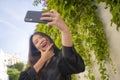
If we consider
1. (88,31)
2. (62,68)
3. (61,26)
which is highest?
(61,26)

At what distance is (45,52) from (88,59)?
5.85 feet

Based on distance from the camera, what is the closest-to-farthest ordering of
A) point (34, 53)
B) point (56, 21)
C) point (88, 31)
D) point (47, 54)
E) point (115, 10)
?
1. point (56, 21)
2. point (47, 54)
3. point (34, 53)
4. point (115, 10)
5. point (88, 31)

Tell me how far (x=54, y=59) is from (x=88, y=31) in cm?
163

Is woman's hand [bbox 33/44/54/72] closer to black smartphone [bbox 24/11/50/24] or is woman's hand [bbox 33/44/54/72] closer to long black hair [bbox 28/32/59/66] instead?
long black hair [bbox 28/32/59/66]

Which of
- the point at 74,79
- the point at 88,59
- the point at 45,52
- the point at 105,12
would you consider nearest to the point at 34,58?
the point at 45,52

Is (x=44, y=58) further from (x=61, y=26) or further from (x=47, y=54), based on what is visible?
(x=61, y=26)

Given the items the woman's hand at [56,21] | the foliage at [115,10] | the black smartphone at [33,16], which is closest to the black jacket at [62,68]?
the woman's hand at [56,21]

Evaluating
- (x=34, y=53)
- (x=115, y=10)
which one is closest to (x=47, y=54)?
(x=34, y=53)

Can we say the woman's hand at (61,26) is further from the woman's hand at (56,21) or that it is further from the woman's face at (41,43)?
the woman's face at (41,43)

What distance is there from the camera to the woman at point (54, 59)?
169 centimetres

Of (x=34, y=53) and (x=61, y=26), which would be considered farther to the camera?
(x=34, y=53)

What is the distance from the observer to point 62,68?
1.73 metres

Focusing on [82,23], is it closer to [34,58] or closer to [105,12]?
[105,12]

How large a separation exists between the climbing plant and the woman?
1.43 meters
